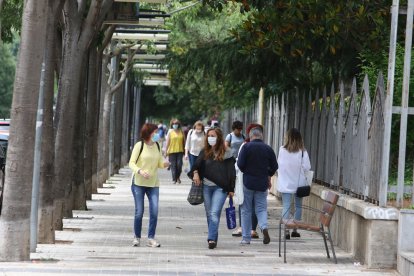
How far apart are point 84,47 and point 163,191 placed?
48.0 ft

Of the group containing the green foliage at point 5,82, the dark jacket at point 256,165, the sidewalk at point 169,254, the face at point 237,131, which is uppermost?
the green foliage at point 5,82

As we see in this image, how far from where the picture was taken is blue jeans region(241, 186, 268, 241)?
18547 mm

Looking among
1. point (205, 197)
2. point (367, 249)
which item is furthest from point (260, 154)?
point (367, 249)

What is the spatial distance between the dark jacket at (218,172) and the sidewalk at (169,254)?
90cm

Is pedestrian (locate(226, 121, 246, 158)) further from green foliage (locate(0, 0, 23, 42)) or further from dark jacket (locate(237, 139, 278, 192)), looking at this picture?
green foliage (locate(0, 0, 23, 42))

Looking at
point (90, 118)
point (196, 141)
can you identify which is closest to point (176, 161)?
point (196, 141)

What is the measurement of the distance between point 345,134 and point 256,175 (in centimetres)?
182

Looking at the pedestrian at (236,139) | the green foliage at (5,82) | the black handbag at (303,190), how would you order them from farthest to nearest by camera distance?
the green foliage at (5,82)
the pedestrian at (236,139)
the black handbag at (303,190)

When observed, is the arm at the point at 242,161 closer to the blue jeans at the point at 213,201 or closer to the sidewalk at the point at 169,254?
the blue jeans at the point at 213,201

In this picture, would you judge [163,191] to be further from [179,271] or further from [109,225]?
[179,271]

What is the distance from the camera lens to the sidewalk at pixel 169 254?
48.0 feet

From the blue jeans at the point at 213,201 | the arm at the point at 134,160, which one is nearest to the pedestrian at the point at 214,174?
the blue jeans at the point at 213,201

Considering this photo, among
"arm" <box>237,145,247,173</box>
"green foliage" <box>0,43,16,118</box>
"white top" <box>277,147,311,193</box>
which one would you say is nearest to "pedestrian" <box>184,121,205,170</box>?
"white top" <box>277,147,311,193</box>

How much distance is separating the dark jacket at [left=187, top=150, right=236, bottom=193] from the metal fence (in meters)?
1.69
